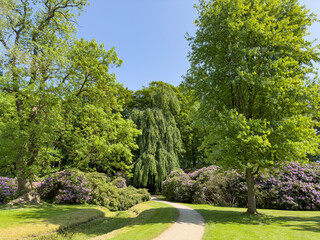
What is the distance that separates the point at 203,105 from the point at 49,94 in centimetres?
774

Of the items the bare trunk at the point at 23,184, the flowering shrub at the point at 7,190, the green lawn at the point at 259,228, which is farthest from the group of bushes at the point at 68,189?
the green lawn at the point at 259,228

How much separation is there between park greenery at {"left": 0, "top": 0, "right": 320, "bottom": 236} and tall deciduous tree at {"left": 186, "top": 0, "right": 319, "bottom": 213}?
0.05 meters

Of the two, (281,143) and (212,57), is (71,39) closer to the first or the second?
(212,57)

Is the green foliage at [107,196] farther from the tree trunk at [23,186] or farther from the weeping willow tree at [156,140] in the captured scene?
the weeping willow tree at [156,140]

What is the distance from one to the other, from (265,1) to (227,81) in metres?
4.58

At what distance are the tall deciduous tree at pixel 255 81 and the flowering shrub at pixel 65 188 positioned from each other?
7878mm

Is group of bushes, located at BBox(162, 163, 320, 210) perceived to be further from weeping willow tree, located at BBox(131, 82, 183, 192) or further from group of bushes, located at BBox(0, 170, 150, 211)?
group of bushes, located at BBox(0, 170, 150, 211)

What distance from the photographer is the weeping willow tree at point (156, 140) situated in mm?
21094

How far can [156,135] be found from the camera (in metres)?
22.8

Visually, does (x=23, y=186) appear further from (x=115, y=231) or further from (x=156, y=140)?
(x=156, y=140)

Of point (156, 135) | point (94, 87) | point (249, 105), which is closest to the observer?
point (249, 105)

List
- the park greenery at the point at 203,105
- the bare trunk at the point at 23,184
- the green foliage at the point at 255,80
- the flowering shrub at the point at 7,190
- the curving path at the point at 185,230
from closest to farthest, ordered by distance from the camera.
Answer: the curving path at the point at 185,230 → the green foliage at the point at 255,80 → the park greenery at the point at 203,105 → the bare trunk at the point at 23,184 → the flowering shrub at the point at 7,190

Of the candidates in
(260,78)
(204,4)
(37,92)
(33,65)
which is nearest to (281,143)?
(260,78)

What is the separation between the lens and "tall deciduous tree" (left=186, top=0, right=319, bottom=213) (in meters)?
8.33
